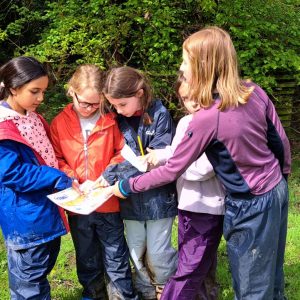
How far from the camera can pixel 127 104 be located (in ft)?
8.64

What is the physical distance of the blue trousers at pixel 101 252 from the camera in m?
2.82

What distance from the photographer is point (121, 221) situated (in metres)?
2.87

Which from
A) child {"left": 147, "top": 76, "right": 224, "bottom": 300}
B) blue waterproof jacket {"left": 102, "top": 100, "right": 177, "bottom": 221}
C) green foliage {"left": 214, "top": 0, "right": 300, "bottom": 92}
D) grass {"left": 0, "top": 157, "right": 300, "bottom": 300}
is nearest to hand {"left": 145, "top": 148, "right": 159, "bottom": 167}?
child {"left": 147, "top": 76, "right": 224, "bottom": 300}

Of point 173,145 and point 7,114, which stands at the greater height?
point 7,114

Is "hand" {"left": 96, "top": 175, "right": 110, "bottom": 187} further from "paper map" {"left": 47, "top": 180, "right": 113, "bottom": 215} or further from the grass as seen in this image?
the grass

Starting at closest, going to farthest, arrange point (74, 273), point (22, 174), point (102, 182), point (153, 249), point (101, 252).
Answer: point (22, 174), point (102, 182), point (153, 249), point (101, 252), point (74, 273)

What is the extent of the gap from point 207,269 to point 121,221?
2.03 ft

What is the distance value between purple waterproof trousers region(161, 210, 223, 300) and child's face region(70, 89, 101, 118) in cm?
83

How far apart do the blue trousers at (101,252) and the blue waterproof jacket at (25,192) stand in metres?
0.26

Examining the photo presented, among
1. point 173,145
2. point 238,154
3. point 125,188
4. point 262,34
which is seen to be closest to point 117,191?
point 125,188

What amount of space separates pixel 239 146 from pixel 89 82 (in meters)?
1.06

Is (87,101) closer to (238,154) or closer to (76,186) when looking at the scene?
(76,186)

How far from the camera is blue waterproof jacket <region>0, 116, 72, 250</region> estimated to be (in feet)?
7.82

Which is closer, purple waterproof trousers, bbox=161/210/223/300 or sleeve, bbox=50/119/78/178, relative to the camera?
purple waterproof trousers, bbox=161/210/223/300
